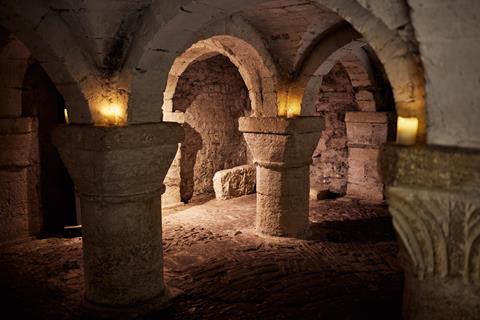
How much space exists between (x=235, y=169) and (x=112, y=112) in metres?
5.27

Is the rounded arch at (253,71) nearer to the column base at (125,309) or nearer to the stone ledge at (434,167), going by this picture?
the column base at (125,309)

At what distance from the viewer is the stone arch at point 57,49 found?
9.98 feet

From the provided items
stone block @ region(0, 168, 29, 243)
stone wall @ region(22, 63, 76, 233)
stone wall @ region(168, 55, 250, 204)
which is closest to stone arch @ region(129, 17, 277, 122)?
stone wall @ region(168, 55, 250, 204)

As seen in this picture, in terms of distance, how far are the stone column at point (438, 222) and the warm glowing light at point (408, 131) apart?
85 millimetres

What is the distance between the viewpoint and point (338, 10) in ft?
7.72

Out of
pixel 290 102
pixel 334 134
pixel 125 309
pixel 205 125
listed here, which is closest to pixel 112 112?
pixel 125 309

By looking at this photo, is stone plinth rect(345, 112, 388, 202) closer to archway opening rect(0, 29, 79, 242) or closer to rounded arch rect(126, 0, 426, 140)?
rounded arch rect(126, 0, 426, 140)

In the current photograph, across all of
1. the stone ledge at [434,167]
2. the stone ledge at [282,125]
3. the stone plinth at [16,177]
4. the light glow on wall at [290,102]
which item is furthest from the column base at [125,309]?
the light glow on wall at [290,102]

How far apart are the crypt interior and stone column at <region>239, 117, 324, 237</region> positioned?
2 cm

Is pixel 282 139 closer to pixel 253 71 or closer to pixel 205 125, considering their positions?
pixel 253 71

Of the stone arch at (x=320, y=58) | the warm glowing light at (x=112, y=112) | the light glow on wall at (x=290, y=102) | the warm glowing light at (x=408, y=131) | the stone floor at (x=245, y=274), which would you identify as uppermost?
the stone arch at (x=320, y=58)

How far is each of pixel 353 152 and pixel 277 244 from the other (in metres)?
3.91

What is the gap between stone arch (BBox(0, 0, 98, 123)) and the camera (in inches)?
120

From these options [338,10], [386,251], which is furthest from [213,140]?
[338,10]
